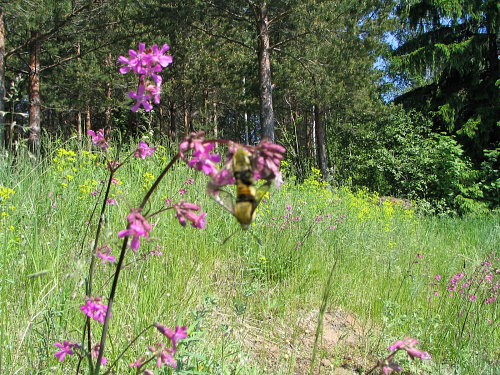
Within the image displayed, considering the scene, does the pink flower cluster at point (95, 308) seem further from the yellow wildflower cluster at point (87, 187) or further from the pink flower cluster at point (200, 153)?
the yellow wildflower cluster at point (87, 187)

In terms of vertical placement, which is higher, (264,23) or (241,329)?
(264,23)

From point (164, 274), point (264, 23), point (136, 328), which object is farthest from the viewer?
point (264, 23)

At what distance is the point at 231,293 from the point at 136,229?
1928 millimetres

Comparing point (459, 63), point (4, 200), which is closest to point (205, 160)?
point (4, 200)

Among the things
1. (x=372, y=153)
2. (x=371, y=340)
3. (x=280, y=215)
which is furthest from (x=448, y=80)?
(x=371, y=340)

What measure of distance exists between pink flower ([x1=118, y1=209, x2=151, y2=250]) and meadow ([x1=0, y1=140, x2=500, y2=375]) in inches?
19.8

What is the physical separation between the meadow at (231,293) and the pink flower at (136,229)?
50 centimetres

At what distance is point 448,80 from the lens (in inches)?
565

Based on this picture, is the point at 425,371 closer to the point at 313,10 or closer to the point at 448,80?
the point at 313,10

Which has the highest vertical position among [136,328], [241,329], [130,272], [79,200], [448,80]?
[448,80]

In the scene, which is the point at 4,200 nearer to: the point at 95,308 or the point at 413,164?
the point at 95,308

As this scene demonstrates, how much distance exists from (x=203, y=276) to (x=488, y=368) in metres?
1.82

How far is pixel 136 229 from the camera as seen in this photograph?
0.74m

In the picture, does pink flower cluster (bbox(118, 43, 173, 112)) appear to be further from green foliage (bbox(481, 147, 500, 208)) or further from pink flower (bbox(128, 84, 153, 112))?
green foliage (bbox(481, 147, 500, 208))
